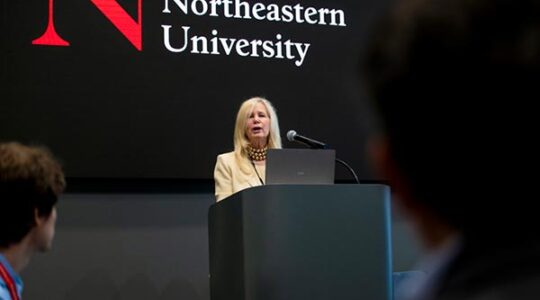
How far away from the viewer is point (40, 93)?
13.7ft

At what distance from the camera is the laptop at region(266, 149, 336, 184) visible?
9.80 feet

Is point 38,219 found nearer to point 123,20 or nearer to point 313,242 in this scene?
point 313,242

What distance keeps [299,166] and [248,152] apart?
36.5 inches

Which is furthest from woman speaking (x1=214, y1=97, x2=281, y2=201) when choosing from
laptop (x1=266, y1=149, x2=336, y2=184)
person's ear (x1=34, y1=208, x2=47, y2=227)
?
person's ear (x1=34, y1=208, x2=47, y2=227)

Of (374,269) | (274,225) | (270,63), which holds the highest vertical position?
(270,63)

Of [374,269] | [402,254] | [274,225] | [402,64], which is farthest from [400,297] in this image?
[402,64]

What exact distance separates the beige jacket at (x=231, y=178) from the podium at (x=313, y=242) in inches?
33.8

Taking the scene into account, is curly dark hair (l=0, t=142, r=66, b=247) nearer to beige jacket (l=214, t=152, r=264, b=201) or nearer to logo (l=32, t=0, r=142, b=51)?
beige jacket (l=214, t=152, r=264, b=201)

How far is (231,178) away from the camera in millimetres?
3848

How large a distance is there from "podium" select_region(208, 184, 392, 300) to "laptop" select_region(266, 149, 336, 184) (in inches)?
7.2

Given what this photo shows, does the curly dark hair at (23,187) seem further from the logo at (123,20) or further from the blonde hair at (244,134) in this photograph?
the logo at (123,20)

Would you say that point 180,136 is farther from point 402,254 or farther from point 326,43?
point 402,254

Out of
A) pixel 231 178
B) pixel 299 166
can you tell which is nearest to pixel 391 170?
pixel 299 166

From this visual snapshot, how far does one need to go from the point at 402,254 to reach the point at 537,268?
446cm
